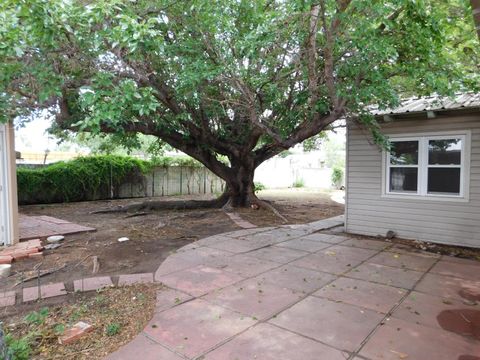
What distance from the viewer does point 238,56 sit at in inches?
228

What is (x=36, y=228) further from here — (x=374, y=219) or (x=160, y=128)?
(x=374, y=219)

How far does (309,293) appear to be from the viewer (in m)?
3.69

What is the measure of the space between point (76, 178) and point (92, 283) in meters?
9.66

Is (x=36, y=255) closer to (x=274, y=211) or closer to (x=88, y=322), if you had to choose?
(x=88, y=322)

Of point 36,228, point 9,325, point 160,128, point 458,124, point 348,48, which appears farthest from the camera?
point 160,128

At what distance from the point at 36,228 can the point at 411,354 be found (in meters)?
7.43

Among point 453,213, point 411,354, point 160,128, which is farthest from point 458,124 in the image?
point 160,128

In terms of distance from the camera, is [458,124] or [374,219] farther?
[374,219]

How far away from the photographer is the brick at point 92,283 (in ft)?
12.4

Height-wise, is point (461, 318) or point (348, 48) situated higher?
point (348, 48)

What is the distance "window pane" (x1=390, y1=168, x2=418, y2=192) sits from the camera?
21.3ft

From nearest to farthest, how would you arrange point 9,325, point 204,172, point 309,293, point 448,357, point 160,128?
point 448,357 < point 9,325 < point 309,293 < point 160,128 < point 204,172

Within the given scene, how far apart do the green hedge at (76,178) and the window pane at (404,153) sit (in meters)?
Answer: 11.0

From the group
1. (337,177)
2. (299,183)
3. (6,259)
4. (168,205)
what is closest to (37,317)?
(6,259)
